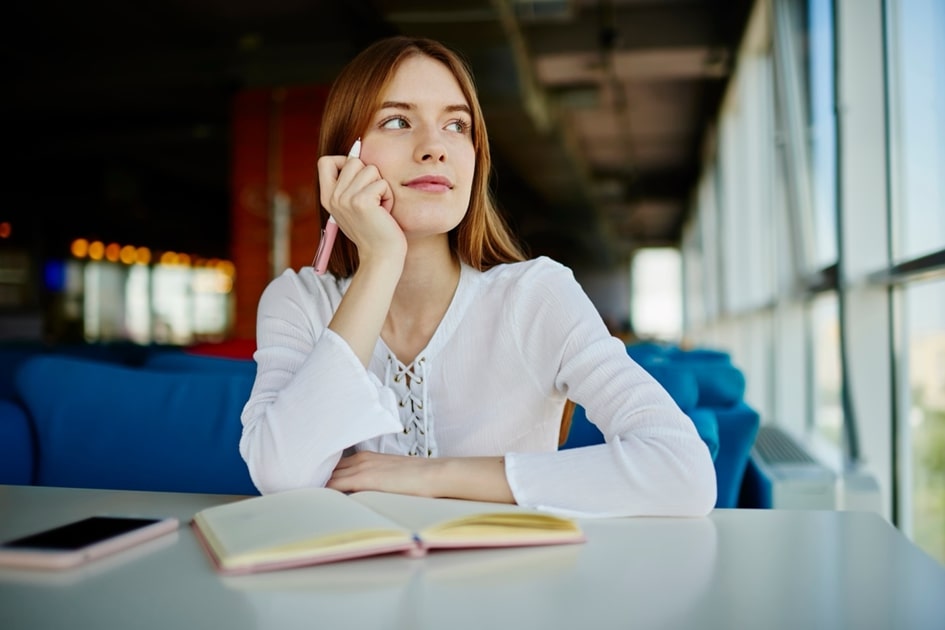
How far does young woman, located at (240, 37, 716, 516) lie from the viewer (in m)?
1.09

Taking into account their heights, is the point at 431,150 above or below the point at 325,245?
above

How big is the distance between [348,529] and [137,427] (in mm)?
1182

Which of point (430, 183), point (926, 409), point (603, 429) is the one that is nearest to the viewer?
point (603, 429)

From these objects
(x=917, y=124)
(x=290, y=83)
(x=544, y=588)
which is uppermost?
(x=290, y=83)

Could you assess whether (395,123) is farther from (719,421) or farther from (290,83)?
(290,83)

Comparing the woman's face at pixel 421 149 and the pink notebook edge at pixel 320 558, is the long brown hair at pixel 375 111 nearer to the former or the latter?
the woman's face at pixel 421 149

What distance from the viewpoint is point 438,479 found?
3.48 ft

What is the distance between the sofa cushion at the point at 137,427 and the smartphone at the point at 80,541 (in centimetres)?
87

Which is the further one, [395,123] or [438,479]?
[395,123]

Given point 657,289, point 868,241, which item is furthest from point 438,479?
point 657,289

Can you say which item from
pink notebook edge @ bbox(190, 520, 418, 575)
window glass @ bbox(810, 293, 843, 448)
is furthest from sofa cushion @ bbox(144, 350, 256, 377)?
window glass @ bbox(810, 293, 843, 448)

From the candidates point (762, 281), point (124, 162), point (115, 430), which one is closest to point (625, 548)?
point (115, 430)

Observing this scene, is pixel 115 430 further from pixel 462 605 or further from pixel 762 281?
pixel 762 281

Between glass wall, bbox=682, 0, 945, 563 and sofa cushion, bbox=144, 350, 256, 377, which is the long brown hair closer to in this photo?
sofa cushion, bbox=144, 350, 256, 377
